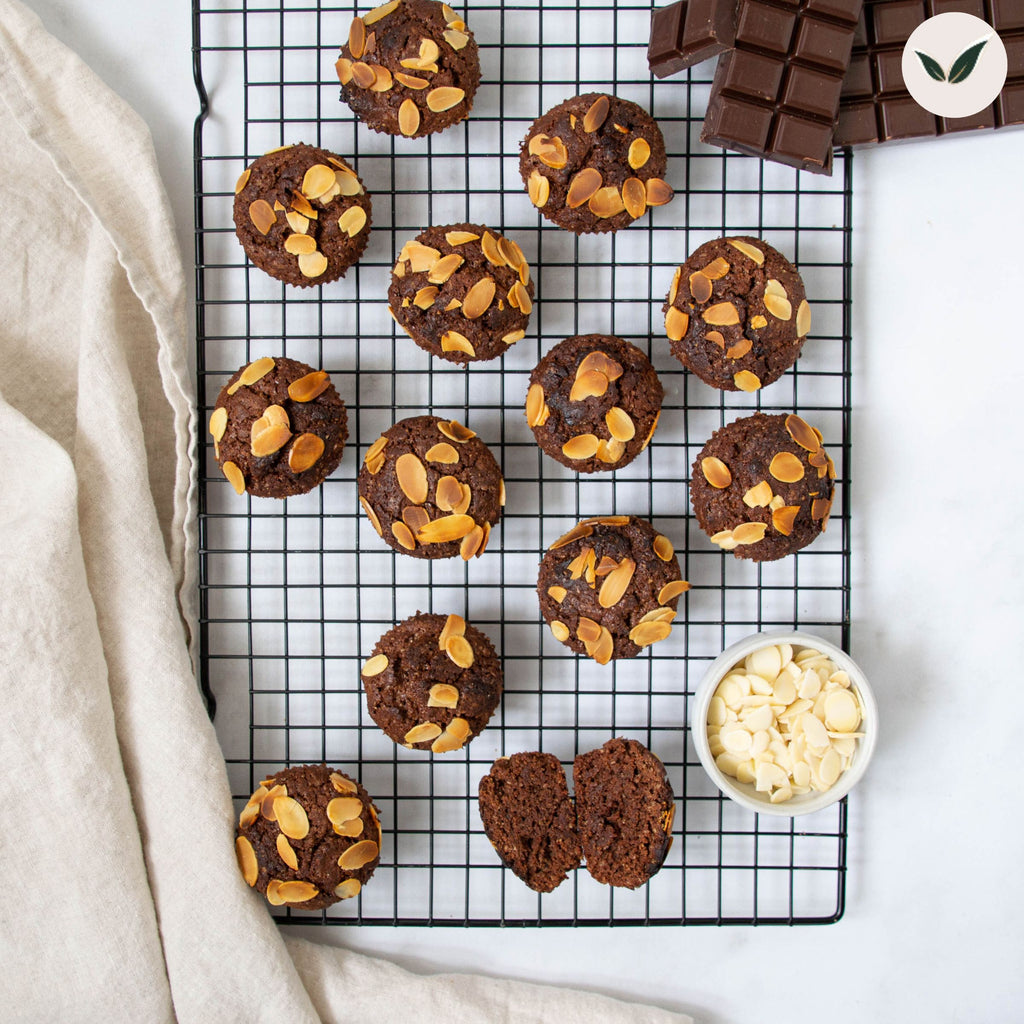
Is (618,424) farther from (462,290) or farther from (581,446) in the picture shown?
(462,290)

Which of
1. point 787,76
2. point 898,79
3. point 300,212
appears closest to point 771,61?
point 787,76

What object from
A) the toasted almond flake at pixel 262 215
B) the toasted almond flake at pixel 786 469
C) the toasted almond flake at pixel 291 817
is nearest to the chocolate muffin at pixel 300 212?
the toasted almond flake at pixel 262 215

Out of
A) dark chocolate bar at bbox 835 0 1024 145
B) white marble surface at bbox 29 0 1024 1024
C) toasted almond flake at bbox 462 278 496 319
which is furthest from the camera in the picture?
white marble surface at bbox 29 0 1024 1024

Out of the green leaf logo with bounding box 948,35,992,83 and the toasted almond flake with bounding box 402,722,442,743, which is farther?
the green leaf logo with bounding box 948,35,992,83

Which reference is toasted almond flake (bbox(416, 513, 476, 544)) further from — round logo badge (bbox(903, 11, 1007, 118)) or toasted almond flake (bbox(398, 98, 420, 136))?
round logo badge (bbox(903, 11, 1007, 118))

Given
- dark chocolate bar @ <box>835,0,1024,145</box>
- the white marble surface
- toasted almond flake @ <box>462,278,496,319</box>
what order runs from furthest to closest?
the white marble surface < dark chocolate bar @ <box>835,0,1024,145</box> < toasted almond flake @ <box>462,278,496,319</box>

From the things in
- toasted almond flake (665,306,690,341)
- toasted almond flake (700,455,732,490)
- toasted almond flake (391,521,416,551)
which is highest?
toasted almond flake (665,306,690,341)

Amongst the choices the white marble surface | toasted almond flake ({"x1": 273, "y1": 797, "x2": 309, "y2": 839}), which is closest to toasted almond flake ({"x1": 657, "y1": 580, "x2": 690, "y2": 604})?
the white marble surface

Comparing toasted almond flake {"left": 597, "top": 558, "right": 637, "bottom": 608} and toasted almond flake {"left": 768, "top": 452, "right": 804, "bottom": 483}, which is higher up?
toasted almond flake {"left": 768, "top": 452, "right": 804, "bottom": 483}
